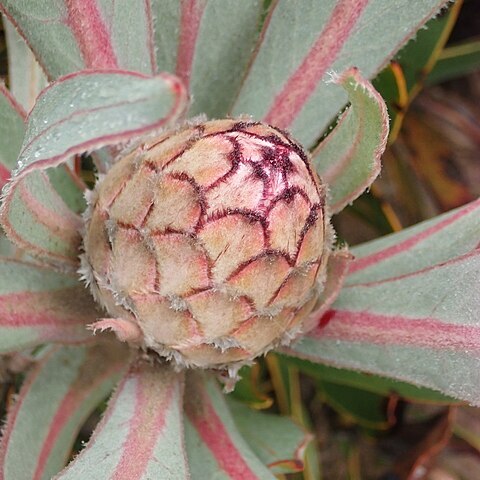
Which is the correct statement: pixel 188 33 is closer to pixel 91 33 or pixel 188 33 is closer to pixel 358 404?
pixel 91 33

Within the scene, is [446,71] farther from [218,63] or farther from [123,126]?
[123,126]

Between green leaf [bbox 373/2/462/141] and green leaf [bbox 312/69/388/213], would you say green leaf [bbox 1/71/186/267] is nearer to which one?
green leaf [bbox 312/69/388/213]

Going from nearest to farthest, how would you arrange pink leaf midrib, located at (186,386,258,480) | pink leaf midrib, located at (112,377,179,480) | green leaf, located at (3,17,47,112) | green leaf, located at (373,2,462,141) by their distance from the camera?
pink leaf midrib, located at (112,377,179,480), pink leaf midrib, located at (186,386,258,480), green leaf, located at (3,17,47,112), green leaf, located at (373,2,462,141)

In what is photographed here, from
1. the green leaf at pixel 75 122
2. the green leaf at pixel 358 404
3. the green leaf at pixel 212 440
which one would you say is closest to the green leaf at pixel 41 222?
the green leaf at pixel 75 122

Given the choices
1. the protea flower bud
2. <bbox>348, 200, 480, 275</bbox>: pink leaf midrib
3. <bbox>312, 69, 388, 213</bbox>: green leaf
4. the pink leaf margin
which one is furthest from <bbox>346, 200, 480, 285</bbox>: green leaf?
the pink leaf margin

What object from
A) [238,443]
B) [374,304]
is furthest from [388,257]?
[238,443]
